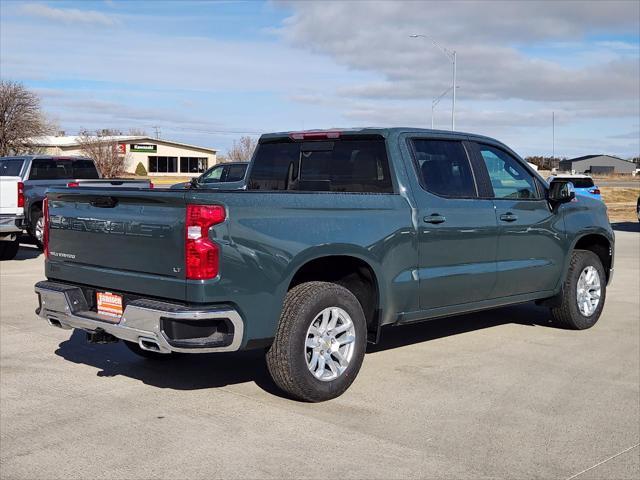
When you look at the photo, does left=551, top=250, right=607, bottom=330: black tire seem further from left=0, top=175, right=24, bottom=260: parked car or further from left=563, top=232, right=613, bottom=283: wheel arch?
left=0, top=175, right=24, bottom=260: parked car

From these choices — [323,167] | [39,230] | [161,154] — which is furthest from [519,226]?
[161,154]

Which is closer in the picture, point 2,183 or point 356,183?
point 356,183

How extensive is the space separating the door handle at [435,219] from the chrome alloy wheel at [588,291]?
2487mm

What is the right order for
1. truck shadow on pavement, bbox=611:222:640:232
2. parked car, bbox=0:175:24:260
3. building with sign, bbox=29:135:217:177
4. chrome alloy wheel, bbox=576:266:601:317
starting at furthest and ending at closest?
building with sign, bbox=29:135:217:177, truck shadow on pavement, bbox=611:222:640:232, parked car, bbox=0:175:24:260, chrome alloy wheel, bbox=576:266:601:317

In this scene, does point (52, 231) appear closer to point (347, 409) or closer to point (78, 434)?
point (78, 434)

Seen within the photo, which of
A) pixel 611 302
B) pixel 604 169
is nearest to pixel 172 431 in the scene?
pixel 611 302

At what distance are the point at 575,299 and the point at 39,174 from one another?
1282 centimetres

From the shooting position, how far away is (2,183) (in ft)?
47.1

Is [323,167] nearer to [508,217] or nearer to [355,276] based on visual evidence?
[355,276]

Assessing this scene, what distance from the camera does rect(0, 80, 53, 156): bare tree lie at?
53.9 metres

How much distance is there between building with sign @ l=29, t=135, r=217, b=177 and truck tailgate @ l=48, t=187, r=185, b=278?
67097 millimetres

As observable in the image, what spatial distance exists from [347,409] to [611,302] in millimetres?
5868

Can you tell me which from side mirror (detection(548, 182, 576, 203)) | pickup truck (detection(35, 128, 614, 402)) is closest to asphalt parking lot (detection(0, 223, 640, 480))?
pickup truck (detection(35, 128, 614, 402))

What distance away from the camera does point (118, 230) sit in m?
5.52
